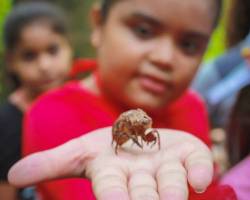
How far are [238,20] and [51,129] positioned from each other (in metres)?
0.43

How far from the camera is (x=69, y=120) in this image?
2.63ft

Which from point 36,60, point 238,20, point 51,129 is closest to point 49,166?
point 51,129

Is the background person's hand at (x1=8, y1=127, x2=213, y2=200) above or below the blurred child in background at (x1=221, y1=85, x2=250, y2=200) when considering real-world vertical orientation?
above

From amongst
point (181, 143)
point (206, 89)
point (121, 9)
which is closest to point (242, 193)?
point (181, 143)

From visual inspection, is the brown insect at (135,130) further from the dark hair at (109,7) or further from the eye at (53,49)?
the eye at (53,49)

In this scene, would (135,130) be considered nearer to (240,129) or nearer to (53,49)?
(240,129)

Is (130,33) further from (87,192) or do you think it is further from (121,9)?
(87,192)

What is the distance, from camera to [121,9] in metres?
0.86

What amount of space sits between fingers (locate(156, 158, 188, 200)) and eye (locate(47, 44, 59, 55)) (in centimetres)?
93

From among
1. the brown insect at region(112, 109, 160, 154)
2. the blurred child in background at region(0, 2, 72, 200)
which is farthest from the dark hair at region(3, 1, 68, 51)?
the brown insect at region(112, 109, 160, 154)

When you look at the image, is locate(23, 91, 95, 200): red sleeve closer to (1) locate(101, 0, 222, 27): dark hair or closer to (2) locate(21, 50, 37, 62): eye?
(1) locate(101, 0, 222, 27): dark hair

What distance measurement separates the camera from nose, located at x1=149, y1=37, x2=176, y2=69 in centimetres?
79

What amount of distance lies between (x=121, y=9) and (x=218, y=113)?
476 mm

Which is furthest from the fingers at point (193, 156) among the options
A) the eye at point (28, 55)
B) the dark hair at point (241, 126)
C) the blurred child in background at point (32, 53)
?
the eye at point (28, 55)
